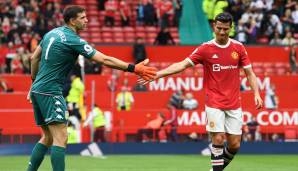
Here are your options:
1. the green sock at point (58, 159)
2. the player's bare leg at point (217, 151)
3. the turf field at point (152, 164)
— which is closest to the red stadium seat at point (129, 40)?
the turf field at point (152, 164)

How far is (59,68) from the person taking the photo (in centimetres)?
1161

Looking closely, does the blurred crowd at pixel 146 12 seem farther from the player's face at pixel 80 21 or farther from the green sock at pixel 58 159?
the green sock at pixel 58 159

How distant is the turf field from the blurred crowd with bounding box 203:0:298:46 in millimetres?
10259

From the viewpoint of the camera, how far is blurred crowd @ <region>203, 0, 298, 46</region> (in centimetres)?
3189

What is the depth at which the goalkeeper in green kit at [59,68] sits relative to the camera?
37.6ft

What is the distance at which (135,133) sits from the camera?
2491 cm

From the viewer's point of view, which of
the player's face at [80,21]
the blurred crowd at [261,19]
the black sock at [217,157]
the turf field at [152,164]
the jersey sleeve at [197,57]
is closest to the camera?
the player's face at [80,21]

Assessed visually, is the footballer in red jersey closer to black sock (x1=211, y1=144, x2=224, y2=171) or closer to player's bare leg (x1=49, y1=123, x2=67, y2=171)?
black sock (x1=211, y1=144, x2=224, y2=171)

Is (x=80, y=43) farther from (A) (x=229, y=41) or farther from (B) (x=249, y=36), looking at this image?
(B) (x=249, y=36)

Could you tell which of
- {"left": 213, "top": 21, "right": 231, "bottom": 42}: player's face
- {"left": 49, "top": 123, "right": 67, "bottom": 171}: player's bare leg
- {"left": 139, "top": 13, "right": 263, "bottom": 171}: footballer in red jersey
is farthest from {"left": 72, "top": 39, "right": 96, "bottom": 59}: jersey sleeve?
{"left": 213, "top": 21, "right": 231, "bottom": 42}: player's face

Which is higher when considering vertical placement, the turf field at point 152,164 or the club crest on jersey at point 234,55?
the club crest on jersey at point 234,55

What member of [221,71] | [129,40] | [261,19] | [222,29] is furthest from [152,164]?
[261,19]

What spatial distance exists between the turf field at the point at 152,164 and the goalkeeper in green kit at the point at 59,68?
4803mm

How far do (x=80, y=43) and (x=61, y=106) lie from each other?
87 centimetres
